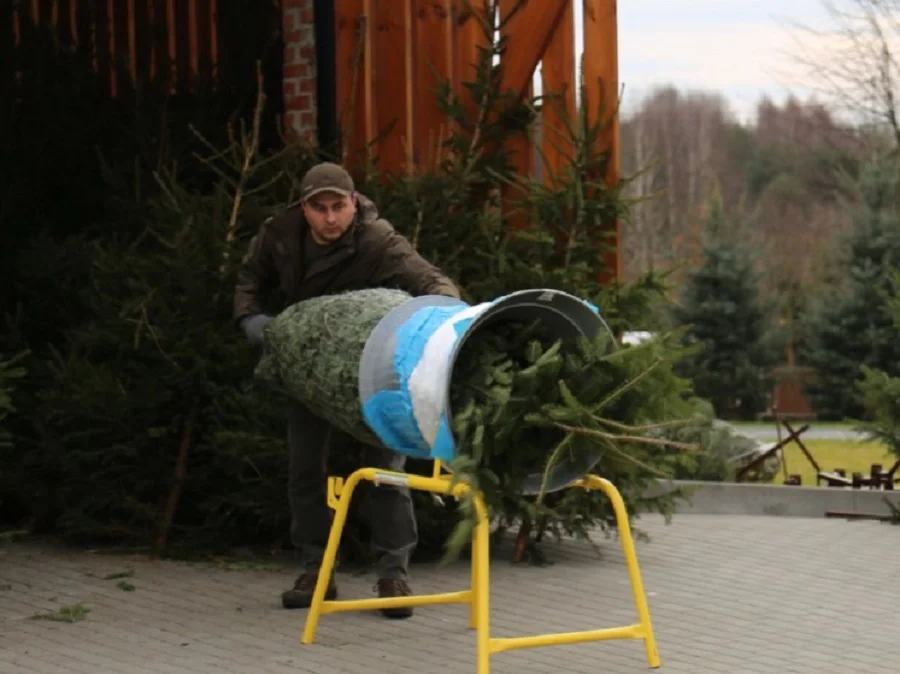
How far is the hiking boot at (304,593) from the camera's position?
7777mm

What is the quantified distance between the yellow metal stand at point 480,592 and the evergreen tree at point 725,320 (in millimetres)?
24974

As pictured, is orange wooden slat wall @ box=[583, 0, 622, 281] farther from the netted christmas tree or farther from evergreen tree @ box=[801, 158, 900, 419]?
evergreen tree @ box=[801, 158, 900, 419]

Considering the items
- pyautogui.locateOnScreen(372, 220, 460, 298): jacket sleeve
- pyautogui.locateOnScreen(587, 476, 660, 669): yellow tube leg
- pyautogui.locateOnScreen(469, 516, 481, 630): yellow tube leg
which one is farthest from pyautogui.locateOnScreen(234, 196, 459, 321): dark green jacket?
pyautogui.locateOnScreen(587, 476, 660, 669): yellow tube leg

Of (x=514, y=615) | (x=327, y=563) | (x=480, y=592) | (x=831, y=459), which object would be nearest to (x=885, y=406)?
(x=514, y=615)

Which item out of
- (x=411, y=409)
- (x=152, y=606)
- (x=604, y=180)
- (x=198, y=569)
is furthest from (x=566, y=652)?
(x=604, y=180)

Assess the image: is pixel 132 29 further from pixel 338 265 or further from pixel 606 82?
pixel 338 265

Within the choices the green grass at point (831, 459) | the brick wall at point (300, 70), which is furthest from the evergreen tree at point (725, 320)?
the brick wall at point (300, 70)

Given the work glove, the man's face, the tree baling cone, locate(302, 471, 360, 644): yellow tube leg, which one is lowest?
locate(302, 471, 360, 644): yellow tube leg

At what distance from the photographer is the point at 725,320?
1275 inches

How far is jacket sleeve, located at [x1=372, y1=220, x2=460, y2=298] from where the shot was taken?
288 inches

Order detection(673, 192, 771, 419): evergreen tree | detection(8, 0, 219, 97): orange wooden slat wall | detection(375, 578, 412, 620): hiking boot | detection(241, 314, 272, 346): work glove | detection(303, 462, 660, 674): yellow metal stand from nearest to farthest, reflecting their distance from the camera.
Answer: detection(303, 462, 660, 674): yellow metal stand
detection(241, 314, 272, 346): work glove
detection(375, 578, 412, 620): hiking boot
detection(8, 0, 219, 97): orange wooden slat wall
detection(673, 192, 771, 419): evergreen tree

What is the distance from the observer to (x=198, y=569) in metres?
8.95

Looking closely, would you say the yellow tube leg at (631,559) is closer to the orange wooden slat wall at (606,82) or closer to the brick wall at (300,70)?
the orange wooden slat wall at (606,82)

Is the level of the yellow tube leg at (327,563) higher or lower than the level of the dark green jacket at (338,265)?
lower
